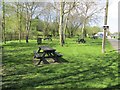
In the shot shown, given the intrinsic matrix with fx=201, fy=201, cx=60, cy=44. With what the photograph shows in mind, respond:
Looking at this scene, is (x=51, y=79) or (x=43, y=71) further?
(x=43, y=71)

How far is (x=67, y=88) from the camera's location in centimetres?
540

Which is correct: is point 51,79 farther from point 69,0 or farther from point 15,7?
point 15,7

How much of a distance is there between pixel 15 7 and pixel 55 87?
85.4 feet

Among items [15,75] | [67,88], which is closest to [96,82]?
[67,88]

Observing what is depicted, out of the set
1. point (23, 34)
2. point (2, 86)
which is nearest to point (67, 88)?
point (2, 86)

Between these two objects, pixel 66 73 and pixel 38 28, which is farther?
pixel 38 28

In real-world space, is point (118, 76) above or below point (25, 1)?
below

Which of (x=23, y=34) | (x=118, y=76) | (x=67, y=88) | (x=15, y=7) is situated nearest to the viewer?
(x=67, y=88)

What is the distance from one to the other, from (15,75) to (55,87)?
2.00 meters

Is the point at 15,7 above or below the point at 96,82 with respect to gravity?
above

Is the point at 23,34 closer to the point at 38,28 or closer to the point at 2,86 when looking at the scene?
the point at 38,28

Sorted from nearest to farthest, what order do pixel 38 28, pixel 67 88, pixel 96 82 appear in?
pixel 67 88, pixel 96 82, pixel 38 28

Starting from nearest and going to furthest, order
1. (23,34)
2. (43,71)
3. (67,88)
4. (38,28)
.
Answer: (67,88)
(43,71)
(23,34)
(38,28)

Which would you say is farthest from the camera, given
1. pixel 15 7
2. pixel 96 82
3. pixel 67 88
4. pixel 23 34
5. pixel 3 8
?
pixel 23 34
